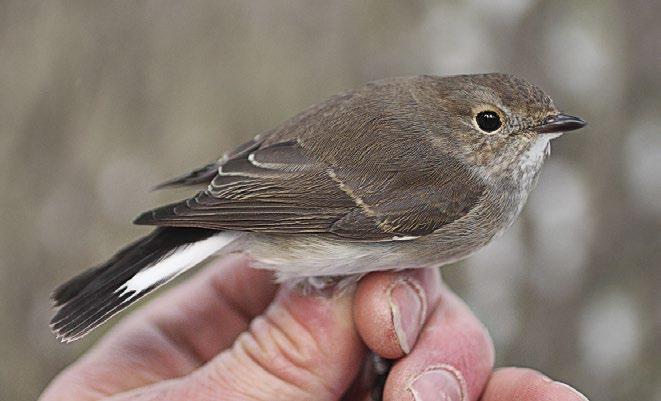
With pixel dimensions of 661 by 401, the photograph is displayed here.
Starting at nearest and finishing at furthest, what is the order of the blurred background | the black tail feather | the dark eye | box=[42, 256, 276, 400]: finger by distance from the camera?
the black tail feather, the dark eye, box=[42, 256, 276, 400]: finger, the blurred background

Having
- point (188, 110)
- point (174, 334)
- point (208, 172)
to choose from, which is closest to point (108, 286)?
point (208, 172)

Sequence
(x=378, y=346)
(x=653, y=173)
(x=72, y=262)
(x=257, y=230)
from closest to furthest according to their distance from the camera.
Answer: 1. (x=257, y=230)
2. (x=378, y=346)
3. (x=653, y=173)
4. (x=72, y=262)

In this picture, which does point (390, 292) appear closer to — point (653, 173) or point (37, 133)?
point (653, 173)

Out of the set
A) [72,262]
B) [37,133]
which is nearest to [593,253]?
[72,262]

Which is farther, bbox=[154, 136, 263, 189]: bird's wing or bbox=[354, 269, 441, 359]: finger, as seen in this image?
bbox=[154, 136, 263, 189]: bird's wing

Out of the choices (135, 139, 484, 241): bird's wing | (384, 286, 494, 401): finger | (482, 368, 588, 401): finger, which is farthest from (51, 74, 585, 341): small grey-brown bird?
(482, 368, 588, 401): finger

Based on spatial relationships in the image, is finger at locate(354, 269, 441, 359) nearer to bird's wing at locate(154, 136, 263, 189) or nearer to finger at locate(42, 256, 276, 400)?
bird's wing at locate(154, 136, 263, 189)
